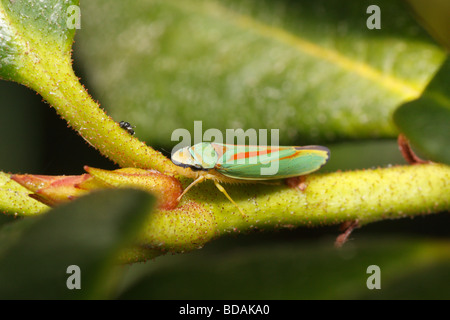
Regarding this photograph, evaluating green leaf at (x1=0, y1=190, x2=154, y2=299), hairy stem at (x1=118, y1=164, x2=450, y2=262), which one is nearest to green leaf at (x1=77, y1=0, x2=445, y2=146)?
hairy stem at (x1=118, y1=164, x2=450, y2=262)

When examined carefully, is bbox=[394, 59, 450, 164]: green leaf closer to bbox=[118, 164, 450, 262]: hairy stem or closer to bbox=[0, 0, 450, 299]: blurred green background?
bbox=[118, 164, 450, 262]: hairy stem

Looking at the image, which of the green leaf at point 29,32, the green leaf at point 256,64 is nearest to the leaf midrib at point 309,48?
the green leaf at point 256,64

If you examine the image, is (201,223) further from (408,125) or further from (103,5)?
(103,5)

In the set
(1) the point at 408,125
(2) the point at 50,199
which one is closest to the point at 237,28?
(1) the point at 408,125

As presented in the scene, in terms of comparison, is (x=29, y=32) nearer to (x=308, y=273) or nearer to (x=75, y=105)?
(x=75, y=105)

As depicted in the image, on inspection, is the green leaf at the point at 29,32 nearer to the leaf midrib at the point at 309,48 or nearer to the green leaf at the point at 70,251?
the green leaf at the point at 70,251

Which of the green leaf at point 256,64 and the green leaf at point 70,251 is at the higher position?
the green leaf at point 256,64
